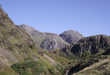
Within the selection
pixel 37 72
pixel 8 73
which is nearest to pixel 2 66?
pixel 8 73

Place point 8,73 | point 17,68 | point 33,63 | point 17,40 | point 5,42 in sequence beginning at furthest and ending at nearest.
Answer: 1. point 17,40
2. point 5,42
3. point 33,63
4. point 17,68
5. point 8,73

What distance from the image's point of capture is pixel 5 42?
153750mm

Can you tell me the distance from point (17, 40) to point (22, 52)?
107ft

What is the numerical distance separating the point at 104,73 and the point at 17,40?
12441 centimetres

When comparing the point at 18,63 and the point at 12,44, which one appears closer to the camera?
the point at 18,63

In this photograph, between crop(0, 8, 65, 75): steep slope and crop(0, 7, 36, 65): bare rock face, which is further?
crop(0, 7, 36, 65): bare rock face

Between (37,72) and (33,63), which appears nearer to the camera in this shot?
(37,72)

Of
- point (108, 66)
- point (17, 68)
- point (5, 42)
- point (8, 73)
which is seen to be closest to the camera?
point (108, 66)

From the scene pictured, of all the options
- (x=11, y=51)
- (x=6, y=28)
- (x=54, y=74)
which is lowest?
(x=54, y=74)

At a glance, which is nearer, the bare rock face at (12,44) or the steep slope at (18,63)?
the steep slope at (18,63)

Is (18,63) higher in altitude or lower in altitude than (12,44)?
lower

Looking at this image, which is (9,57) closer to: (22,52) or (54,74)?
(22,52)

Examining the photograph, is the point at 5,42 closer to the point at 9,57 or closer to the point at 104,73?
the point at 9,57

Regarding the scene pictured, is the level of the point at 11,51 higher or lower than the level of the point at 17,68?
higher
